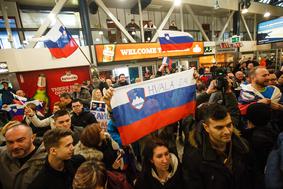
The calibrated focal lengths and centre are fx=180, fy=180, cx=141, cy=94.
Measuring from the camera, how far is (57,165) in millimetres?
1671

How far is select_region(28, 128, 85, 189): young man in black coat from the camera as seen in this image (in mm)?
1555

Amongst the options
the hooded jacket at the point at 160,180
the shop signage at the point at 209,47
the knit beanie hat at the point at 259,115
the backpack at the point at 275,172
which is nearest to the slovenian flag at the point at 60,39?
the hooded jacket at the point at 160,180

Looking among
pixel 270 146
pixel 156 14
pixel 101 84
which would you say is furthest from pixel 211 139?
pixel 156 14

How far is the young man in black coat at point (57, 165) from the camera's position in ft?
5.10

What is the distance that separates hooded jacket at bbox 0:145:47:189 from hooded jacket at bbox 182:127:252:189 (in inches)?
55.6

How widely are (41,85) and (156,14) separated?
897cm

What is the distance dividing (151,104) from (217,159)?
97cm

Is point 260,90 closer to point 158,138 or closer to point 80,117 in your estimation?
point 158,138

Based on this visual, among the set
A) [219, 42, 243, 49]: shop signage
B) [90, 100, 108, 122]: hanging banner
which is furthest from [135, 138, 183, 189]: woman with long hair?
[219, 42, 243, 49]: shop signage

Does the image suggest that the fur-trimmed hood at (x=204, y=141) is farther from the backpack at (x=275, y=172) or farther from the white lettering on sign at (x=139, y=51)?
the white lettering on sign at (x=139, y=51)

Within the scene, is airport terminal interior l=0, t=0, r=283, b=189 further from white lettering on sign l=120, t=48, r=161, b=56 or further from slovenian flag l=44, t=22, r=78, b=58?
white lettering on sign l=120, t=48, r=161, b=56

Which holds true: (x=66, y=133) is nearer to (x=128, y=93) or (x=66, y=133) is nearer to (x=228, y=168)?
(x=128, y=93)

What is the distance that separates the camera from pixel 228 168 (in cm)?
154

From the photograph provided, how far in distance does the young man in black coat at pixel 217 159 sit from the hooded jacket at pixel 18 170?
141 centimetres
